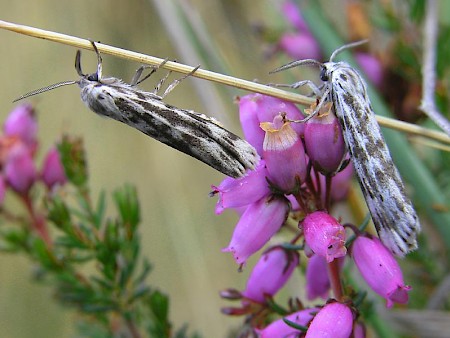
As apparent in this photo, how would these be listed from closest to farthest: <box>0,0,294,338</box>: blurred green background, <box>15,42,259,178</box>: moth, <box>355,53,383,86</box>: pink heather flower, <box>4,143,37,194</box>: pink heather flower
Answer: <box>15,42,259,178</box>: moth < <box>4,143,37,194</box>: pink heather flower < <box>355,53,383,86</box>: pink heather flower < <box>0,0,294,338</box>: blurred green background

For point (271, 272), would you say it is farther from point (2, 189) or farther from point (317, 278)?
point (2, 189)

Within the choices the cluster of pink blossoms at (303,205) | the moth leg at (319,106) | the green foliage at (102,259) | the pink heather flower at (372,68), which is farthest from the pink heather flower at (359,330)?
the pink heather flower at (372,68)

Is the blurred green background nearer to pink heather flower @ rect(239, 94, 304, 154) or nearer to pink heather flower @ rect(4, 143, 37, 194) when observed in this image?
pink heather flower @ rect(4, 143, 37, 194)

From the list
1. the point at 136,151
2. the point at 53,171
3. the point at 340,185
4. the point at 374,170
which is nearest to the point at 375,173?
the point at 374,170

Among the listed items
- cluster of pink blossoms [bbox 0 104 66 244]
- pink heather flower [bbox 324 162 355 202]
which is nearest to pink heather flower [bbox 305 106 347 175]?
pink heather flower [bbox 324 162 355 202]

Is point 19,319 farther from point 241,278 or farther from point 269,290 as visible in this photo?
point 269,290

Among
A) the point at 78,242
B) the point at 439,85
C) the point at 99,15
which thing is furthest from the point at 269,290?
the point at 99,15

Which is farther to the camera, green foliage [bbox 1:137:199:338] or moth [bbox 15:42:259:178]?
green foliage [bbox 1:137:199:338]
